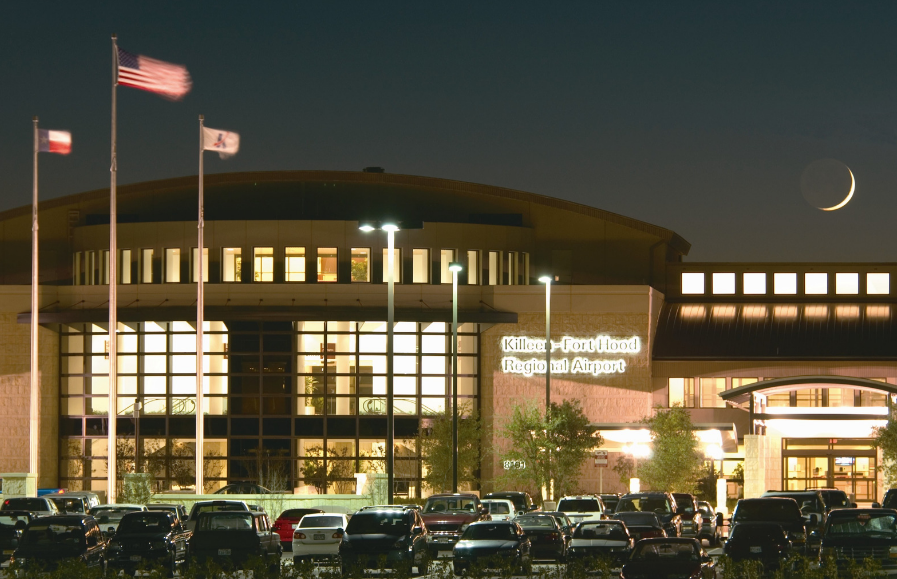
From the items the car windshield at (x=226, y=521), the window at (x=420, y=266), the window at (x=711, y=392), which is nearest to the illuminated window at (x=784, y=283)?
the window at (x=711, y=392)

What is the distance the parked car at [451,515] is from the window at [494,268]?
28040 mm

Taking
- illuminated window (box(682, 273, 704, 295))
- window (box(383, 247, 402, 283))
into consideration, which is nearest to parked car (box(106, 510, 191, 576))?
window (box(383, 247, 402, 283))

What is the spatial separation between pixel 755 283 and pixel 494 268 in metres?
14.7

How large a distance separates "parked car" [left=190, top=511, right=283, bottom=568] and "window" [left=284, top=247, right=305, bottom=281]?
112ft

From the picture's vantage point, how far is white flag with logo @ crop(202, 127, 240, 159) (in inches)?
1906

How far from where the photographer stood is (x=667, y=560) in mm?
23219

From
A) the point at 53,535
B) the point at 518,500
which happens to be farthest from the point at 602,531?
the point at 518,500

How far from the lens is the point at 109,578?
19.3 meters

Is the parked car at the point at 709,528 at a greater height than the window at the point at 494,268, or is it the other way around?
the window at the point at 494,268

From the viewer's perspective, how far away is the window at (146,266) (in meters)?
63.5

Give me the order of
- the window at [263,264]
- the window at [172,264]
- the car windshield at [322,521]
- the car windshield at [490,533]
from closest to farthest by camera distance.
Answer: the car windshield at [490,533] → the car windshield at [322,521] → the window at [263,264] → the window at [172,264]

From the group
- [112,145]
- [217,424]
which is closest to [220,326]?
[217,424]

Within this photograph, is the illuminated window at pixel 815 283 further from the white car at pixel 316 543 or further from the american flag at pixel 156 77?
the white car at pixel 316 543

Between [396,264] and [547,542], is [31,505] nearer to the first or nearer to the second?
[547,542]
